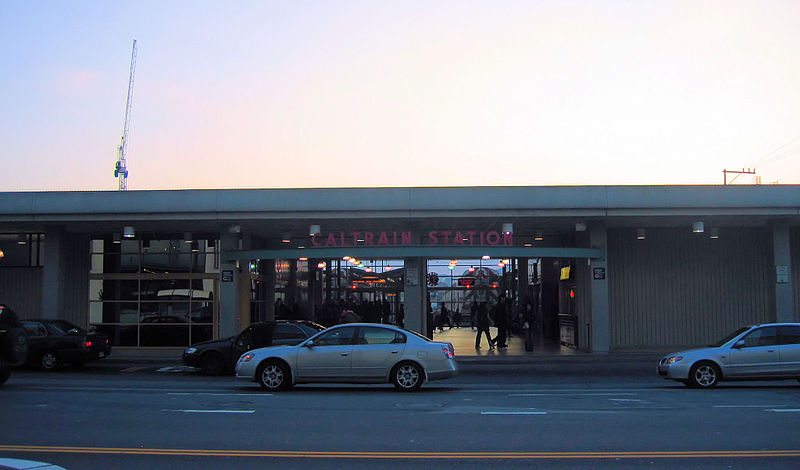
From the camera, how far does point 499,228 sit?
1042 inches

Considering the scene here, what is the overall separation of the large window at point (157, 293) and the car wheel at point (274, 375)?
11.7m

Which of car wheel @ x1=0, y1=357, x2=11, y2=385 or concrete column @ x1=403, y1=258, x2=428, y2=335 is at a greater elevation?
concrete column @ x1=403, y1=258, x2=428, y2=335

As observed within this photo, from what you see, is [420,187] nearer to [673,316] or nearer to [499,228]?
[499,228]

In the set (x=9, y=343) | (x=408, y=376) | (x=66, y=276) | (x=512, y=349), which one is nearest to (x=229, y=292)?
Answer: (x=66, y=276)

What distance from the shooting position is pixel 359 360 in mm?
15070

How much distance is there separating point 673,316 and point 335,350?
15203 millimetres

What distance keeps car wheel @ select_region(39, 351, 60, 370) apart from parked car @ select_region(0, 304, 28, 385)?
4790mm

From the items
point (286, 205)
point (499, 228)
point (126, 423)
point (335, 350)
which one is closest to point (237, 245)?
point (286, 205)

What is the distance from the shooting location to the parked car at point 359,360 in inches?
593

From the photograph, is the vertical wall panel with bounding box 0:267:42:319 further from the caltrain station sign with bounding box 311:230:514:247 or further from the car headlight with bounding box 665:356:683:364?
the car headlight with bounding box 665:356:683:364

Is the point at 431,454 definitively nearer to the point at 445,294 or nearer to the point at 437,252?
the point at 437,252

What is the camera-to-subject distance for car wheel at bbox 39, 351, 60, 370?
21.2 metres

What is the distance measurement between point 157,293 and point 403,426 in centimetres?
1832

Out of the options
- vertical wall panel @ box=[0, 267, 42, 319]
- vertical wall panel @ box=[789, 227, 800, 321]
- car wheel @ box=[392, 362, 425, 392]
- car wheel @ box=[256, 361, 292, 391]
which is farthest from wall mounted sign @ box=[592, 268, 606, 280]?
vertical wall panel @ box=[0, 267, 42, 319]
